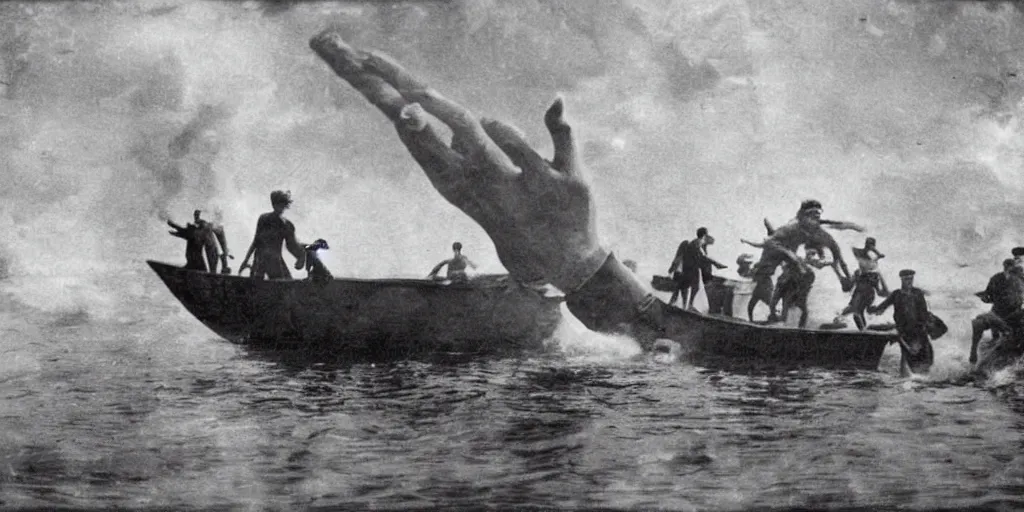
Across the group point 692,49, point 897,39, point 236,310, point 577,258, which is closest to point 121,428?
point 236,310

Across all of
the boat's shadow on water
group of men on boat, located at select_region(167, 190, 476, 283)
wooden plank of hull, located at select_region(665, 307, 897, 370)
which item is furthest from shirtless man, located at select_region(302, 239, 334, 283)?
wooden plank of hull, located at select_region(665, 307, 897, 370)

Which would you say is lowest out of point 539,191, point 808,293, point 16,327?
point 16,327

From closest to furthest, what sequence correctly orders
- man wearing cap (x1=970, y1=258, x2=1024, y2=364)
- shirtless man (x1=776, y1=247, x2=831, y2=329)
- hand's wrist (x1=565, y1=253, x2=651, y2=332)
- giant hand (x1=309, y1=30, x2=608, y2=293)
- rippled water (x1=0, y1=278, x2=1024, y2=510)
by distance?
1. rippled water (x1=0, y1=278, x2=1024, y2=510)
2. man wearing cap (x1=970, y1=258, x2=1024, y2=364)
3. giant hand (x1=309, y1=30, x2=608, y2=293)
4. hand's wrist (x1=565, y1=253, x2=651, y2=332)
5. shirtless man (x1=776, y1=247, x2=831, y2=329)

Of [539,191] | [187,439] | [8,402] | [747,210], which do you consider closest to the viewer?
[187,439]

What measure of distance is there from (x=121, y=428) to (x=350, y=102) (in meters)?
2.74

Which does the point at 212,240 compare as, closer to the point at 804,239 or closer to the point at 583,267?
the point at 583,267

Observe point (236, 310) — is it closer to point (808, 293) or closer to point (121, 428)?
point (121, 428)

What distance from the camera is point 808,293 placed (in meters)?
6.63

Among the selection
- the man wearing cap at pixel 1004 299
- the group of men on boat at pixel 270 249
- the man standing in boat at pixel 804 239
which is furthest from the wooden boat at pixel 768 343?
the group of men on boat at pixel 270 249

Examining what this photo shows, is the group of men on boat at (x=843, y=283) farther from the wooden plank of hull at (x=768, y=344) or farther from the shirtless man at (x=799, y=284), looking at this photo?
the wooden plank of hull at (x=768, y=344)

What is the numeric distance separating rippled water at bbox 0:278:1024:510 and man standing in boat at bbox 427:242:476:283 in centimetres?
63

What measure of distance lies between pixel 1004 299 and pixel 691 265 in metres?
2.12

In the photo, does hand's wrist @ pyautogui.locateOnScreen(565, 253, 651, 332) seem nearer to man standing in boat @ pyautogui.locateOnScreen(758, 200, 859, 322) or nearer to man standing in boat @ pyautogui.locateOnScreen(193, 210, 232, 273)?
man standing in boat @ pyautogui.locateOnScreen(758, 200, 859, 322)

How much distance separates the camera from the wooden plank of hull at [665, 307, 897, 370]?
6.14m
